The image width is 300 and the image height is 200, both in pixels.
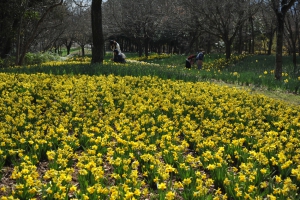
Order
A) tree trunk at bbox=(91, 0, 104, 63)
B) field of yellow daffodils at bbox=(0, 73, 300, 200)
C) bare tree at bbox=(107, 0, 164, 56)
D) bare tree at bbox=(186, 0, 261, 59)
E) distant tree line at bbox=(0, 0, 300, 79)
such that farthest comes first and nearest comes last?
bare tree at bbox=(107, 0, 164, 56), bare tree at bbox=(186, 0, 261, 59), distant tree line at bbox=(0, 0, 300, 79), tree trunk at bbox=(91, 0, 104, 63), field of yellow daffodils at bbox=(0, 73, 300, 200)

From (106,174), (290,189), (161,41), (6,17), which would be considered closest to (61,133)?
(106,174)

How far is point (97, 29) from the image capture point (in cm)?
1505

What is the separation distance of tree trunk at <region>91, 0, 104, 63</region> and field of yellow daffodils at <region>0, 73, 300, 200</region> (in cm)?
546

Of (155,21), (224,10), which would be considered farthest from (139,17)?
(224,10)

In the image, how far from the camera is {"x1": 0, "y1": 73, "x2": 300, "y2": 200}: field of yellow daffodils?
380 cm

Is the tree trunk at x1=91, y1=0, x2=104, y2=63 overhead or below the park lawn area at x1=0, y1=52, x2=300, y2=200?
overhead

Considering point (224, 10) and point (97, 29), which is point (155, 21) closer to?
point (224, 10)

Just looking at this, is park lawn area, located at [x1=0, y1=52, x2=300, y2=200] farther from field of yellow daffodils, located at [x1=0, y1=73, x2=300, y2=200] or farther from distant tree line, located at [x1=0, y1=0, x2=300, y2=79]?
distant tree line, located at [x1=0, y1=0, x2=300, y2=79]

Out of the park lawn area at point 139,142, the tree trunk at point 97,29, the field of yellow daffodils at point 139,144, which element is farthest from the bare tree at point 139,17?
the field of yellow daffodils at point 139,144

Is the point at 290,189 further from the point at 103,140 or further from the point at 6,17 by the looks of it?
the point at 6,17

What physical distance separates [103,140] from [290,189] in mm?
2812

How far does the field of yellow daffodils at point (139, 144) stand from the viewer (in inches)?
150

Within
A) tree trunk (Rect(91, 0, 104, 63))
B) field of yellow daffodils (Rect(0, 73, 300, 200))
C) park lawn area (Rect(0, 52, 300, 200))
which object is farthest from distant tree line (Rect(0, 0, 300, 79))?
field of yellow daffodils (Rect(0, 73, 300, 200))

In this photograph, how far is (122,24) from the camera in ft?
127
